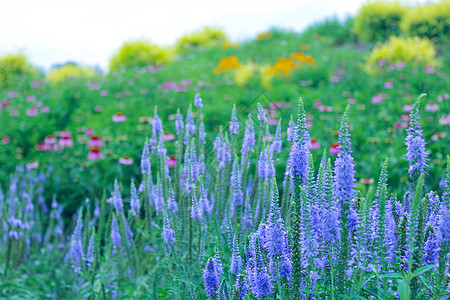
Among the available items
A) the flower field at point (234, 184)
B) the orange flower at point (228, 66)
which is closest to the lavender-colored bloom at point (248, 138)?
the flower field at point (234, 184)

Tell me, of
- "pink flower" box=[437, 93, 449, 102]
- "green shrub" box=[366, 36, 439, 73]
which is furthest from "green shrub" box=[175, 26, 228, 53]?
"pink flower" box=[437, 93, 449, 102]

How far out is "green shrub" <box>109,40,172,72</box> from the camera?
1605cm

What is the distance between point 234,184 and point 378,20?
1443cm

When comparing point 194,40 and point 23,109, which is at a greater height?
point 194,40

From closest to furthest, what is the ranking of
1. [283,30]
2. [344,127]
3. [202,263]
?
1. [344,127]
2. [202,263]
3. [283,30]

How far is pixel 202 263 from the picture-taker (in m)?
2.15

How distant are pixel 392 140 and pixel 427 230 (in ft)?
13.0

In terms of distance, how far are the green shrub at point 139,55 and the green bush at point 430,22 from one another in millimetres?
8438

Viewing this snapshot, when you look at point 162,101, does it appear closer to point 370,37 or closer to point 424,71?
point 424,71

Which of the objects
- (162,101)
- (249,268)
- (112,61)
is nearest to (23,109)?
(162,101)

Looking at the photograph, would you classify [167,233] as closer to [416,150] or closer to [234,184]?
[234,184]

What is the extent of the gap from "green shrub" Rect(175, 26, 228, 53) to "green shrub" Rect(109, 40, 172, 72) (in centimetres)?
267

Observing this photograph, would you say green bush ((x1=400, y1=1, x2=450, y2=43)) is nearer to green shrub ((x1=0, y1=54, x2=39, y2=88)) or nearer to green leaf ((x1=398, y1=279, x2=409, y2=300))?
green shrub ((x1=0, y1=54, x2=39, y2=88))

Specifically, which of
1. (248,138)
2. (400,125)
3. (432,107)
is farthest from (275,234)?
(432,107)
